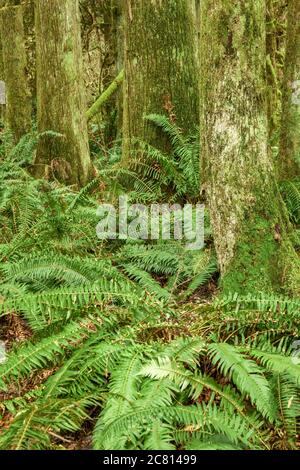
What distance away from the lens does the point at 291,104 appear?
5480mm

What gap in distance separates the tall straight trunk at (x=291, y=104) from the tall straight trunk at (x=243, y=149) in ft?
5.85

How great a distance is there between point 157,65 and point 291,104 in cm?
149

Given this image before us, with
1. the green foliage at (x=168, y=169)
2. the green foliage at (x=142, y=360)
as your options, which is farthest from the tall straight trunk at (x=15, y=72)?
the green foliage at (x=142, y=360)

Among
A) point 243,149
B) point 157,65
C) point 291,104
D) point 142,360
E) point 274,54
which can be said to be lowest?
point 142,360

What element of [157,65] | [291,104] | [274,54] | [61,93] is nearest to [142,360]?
[291,104]

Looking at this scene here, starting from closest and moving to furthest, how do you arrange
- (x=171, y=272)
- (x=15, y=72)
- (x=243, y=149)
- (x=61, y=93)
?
(x=243, y=149) → (x=171, y=272) → (x=61, y=93) → (x=15, y=72)

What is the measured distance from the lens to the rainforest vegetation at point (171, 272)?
2672 millimetres

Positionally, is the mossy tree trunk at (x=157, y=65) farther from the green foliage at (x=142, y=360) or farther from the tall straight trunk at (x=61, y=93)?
the green foliage at (x=142, y=360)

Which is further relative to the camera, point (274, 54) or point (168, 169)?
point (274, 54)

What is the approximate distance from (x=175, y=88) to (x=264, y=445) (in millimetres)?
4262

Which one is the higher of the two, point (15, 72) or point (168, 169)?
point (15, 72)

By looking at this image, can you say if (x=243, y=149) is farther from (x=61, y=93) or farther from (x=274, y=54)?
(x=274, y=54)
